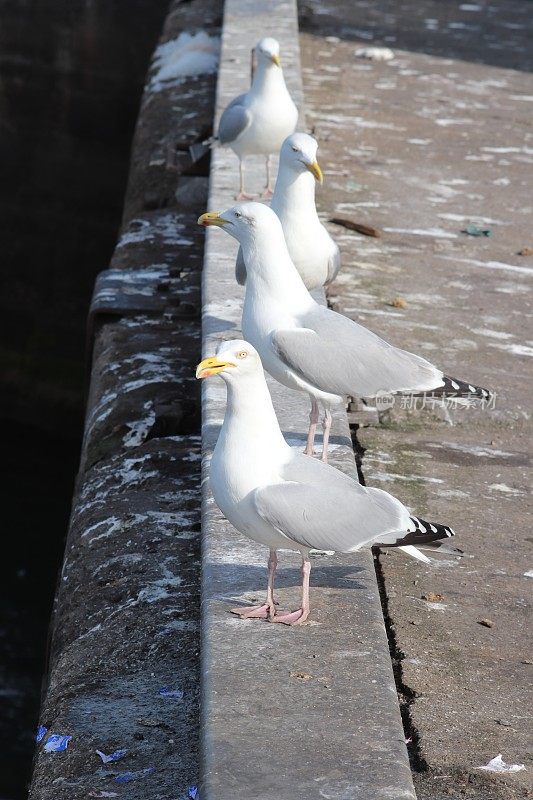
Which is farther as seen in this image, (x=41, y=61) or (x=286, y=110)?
(x=41, y=61)

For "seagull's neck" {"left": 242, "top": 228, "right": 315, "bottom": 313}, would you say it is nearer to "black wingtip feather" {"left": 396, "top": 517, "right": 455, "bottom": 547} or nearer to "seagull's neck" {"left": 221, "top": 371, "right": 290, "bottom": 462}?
"seagull's neck" {"left": 221, "top": 371, "right": 290, "bottom": 462}

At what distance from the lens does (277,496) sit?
314 centimetres

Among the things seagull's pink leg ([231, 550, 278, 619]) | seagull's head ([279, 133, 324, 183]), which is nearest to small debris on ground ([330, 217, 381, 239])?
seagull's head ([279, 133, 324, 183])

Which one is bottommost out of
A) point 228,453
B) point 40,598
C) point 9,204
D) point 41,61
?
point 40,598

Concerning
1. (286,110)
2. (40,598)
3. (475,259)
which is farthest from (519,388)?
(40,598)

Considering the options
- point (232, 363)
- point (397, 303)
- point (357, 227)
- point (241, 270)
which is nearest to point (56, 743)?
point (232, 363)

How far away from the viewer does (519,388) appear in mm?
5137

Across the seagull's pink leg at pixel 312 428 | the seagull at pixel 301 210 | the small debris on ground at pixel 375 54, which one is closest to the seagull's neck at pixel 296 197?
the seagull at pixel 301 210

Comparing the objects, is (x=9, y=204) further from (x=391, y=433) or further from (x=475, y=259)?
(x=391, y=433)

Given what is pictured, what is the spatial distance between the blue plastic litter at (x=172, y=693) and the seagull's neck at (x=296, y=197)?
1.98 metres

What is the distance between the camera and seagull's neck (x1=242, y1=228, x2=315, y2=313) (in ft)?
13.3

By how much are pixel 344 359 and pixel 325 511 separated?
0.88 meters

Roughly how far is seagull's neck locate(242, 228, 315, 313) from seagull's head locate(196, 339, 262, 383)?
829mm

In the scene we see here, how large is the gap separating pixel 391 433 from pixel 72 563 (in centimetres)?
123
